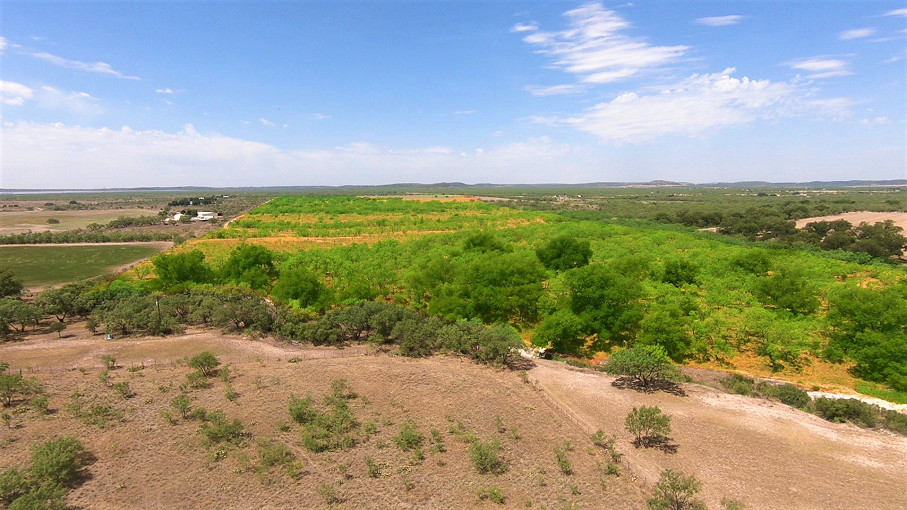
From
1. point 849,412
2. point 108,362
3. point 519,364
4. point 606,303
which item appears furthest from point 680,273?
point 108,362

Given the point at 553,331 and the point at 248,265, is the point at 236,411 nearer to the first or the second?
the point at 553,331

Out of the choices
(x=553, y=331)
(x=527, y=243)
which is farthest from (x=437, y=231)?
(x=553, y=331)

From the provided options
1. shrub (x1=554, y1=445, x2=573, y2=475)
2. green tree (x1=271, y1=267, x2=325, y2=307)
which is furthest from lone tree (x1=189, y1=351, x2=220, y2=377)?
shrub (x1=554, y1=445, x2=573, y2=475)

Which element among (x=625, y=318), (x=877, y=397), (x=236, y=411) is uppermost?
(x=625, y=318)

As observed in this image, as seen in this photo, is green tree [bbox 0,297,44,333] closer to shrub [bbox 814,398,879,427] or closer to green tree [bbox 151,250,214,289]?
green tree [bbox 151,250,214,289]

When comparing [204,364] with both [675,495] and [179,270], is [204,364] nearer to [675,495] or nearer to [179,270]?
[179,270]

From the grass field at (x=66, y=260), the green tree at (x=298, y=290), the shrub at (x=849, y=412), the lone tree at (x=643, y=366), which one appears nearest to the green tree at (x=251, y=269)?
the green tree at (x=298, y=290)
